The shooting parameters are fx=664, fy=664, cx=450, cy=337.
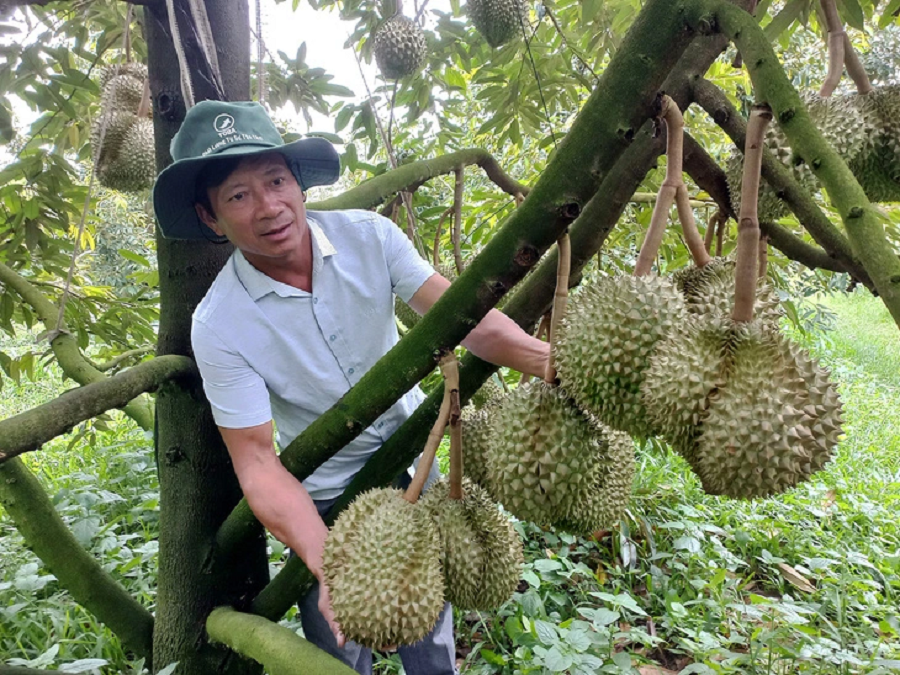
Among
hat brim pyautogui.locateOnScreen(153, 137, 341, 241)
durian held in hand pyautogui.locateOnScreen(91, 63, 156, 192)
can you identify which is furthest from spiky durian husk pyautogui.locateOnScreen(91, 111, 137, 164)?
hat brim pyautogui.locateOnScreen(153, 137, 341, 241)

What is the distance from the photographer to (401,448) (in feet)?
4.89

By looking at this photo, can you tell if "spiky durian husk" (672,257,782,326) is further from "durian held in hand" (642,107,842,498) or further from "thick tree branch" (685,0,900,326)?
"thick tree branch" (685,0,900,326)

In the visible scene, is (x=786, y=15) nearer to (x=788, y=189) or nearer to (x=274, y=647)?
(x=788, y=189)

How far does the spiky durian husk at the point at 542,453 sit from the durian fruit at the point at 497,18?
5.14ft

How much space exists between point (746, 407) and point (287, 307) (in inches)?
50.0

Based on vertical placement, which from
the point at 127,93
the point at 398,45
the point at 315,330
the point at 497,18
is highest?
the point at 497,18

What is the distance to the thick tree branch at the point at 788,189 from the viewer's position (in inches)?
47.6

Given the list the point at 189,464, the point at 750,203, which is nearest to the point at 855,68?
the point at 750,203

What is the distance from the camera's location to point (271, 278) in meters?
1.89

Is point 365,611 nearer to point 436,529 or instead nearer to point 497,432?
point 436,529

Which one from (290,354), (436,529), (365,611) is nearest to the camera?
(365,611)

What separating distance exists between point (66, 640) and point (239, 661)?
38.1 inches

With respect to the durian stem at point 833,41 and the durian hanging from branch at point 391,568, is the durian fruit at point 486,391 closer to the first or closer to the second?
the durian hanging from branch at point 391,568

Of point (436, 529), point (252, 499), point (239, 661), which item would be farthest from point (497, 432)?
point (239, 661)
